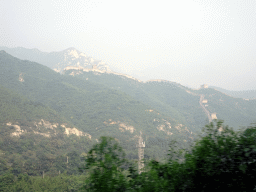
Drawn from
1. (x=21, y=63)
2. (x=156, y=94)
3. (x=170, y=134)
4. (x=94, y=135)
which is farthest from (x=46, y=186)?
(x=156, y=94)

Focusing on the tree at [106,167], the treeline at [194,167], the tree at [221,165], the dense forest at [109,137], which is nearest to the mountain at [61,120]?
the dense forest at [109,137]

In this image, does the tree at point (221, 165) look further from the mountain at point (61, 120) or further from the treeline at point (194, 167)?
the mountain at point (61, 120)

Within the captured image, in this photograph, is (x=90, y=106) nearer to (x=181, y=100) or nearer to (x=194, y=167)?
(x=181, y=100)

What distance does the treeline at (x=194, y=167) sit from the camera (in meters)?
3.30

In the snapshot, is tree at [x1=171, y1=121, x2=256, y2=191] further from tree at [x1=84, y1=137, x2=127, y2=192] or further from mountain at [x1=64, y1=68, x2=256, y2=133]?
mountain at [x1=64, y1=68, x2=256, y2=133]

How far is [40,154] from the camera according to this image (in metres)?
35.3

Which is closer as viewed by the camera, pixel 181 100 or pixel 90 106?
pixel 90 106

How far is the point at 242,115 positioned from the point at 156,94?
51911 millimetres

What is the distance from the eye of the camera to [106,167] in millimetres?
3826

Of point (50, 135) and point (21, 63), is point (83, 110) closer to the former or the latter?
point (50, 135)

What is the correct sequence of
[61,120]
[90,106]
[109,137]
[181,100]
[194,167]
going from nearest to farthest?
[194,167] < [109,137] < [61,120] < [90,106] < [181,100]

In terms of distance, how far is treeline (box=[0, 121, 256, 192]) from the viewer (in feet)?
10.8

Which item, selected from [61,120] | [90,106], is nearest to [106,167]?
[61,120]

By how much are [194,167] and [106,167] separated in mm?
1686
